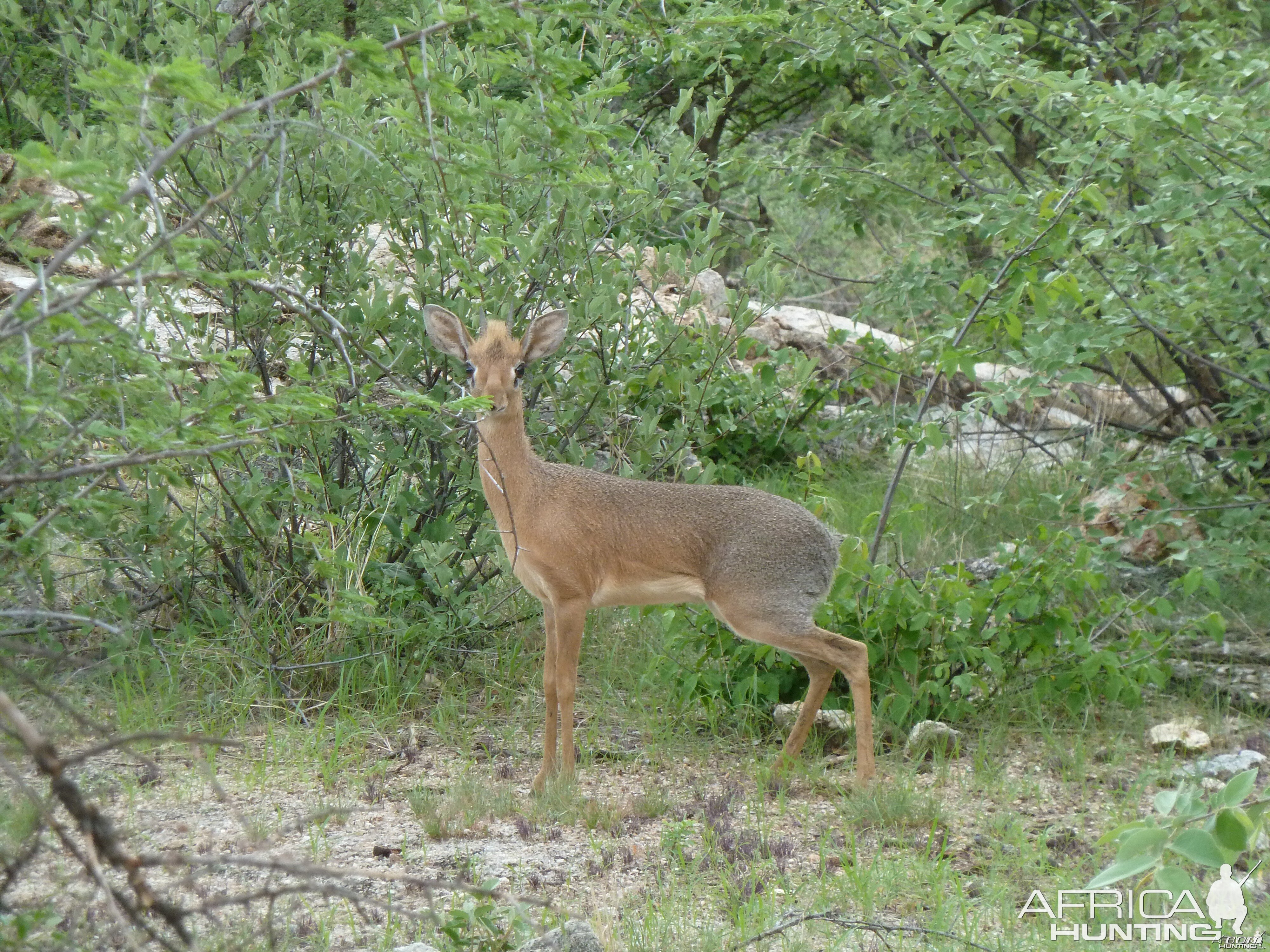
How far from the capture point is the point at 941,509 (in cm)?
800

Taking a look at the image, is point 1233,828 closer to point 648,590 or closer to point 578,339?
point 648,590

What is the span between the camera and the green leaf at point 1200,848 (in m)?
2.02

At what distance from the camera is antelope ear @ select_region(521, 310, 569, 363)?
18.0 feet

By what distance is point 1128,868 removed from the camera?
79.3 inches

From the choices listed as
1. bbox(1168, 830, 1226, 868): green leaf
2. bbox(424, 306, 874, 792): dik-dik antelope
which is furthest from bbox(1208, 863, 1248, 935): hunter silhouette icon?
bbox(424, 306, 874, 792): dik-dik antelope

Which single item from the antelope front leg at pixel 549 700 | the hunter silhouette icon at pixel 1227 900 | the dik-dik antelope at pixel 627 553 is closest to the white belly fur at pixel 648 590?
the dik-dik antelope at pixel 627 553

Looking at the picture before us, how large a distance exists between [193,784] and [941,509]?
4.63m

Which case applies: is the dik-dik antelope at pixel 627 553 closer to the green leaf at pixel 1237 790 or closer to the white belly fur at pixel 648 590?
the white belly fur at pixel 648 590

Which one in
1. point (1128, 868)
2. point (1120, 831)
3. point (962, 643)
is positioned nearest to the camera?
point (1128, 868)

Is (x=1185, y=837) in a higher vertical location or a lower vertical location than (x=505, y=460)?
higher

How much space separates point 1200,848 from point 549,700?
367 cm

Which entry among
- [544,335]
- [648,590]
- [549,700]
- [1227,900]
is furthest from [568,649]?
[1227,900]

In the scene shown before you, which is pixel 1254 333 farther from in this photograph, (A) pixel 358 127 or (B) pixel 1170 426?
(A) pixel 358 127

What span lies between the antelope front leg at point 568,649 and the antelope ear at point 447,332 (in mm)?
1120
